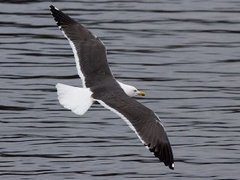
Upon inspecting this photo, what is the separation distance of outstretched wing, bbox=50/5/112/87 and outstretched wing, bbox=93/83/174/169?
0.82 metres

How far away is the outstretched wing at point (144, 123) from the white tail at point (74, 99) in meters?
0.15

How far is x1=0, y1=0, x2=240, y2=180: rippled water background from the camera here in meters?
Result: 13.3

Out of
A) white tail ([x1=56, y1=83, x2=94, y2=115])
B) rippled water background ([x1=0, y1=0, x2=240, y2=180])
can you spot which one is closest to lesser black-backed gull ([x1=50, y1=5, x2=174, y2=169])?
white tail ([x1=56, y1=83, x2=94, y2=115])

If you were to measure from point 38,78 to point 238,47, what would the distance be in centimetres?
371

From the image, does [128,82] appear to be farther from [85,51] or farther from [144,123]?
[144,123]

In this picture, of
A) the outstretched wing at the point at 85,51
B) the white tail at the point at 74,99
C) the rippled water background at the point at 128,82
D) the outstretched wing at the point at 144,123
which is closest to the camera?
the outstretched wing at the point at 144,123

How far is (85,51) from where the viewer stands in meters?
13.8

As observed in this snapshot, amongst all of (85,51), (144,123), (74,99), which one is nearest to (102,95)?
(74,99)

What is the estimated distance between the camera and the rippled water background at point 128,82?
13.3m

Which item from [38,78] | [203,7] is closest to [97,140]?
[38,78]

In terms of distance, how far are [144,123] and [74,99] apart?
780 mm

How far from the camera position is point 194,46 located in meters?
19.2

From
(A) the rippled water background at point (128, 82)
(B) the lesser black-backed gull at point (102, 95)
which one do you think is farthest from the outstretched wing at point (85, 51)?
(A) the rippled water background at point (128, 82)

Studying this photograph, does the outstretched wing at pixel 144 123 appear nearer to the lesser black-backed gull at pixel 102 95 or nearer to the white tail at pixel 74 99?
the lesser black-backed gull at pixel 102 95
